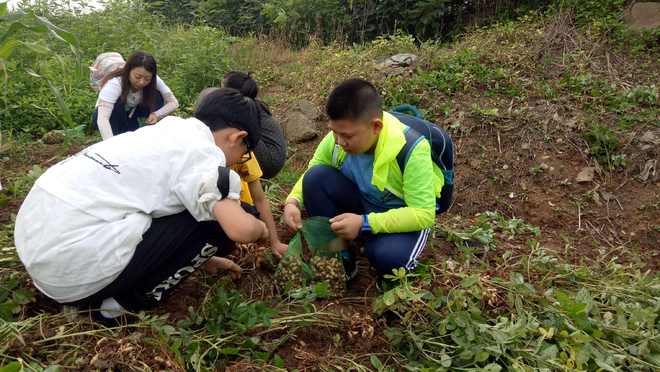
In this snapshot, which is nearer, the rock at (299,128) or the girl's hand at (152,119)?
the girl's hand at (152,119)

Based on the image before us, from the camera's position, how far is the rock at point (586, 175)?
374 cm

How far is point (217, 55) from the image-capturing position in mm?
6172

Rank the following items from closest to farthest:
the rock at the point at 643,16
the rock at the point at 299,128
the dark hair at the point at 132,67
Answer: the dark hair at the point at 132,67
the rock at the point at 299,128
the rock at the point at 643,16

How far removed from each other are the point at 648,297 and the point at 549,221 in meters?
1.39

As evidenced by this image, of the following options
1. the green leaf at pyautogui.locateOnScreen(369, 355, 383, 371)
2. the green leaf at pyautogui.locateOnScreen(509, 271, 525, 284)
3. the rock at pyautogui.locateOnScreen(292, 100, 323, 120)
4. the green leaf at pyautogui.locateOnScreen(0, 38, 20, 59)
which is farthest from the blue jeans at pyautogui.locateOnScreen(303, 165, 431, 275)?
the rock at pyautogui.locateOnScreen(292, 100, 323, 120)

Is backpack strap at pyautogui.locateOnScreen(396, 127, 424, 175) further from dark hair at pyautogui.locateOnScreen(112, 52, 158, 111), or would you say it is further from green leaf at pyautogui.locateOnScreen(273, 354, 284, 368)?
dark hair at pyautogui.locateOnScreen(112, 52, 158, 111)

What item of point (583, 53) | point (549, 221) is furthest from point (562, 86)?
point (549, 221)

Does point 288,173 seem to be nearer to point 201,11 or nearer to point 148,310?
point 148,310

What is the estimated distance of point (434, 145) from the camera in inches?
88.4

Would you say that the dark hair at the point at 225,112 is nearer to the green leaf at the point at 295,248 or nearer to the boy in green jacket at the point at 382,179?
the boy in green jacket at the point at 382,179

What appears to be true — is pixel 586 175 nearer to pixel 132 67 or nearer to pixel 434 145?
pixel 434 145

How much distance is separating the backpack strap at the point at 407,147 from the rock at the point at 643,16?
4.36 metres

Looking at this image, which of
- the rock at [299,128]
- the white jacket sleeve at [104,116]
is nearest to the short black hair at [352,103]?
the white jacket sleeve at [104,116]

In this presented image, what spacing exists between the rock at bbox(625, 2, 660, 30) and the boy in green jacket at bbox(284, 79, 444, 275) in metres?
4.30
